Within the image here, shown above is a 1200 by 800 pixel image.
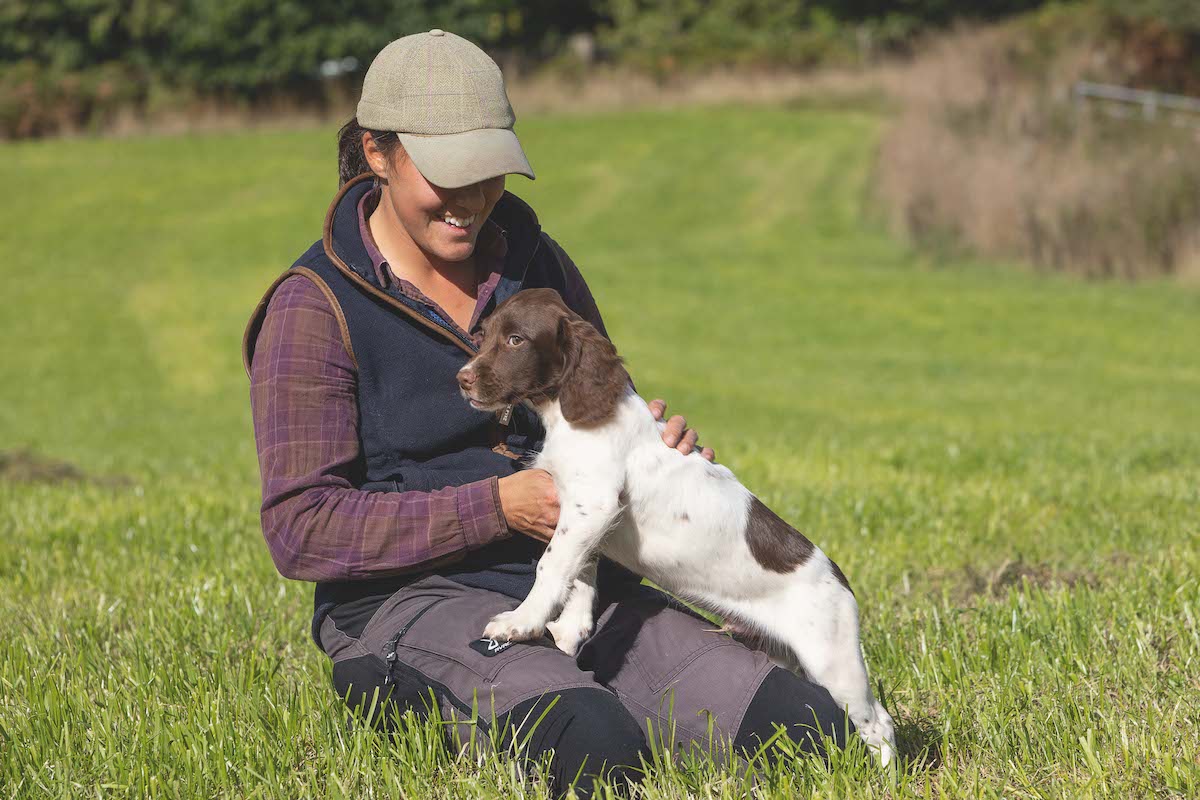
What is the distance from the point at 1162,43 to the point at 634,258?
16826 millimetres

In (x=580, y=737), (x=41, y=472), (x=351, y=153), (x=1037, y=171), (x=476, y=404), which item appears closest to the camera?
(x=580, y=737)

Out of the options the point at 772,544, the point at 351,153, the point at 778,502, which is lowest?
the point at 778,502

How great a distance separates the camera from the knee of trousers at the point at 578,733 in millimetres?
3389

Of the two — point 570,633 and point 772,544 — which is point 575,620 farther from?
point 772,544

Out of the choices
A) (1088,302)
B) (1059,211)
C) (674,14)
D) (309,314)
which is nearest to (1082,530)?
(309,314)

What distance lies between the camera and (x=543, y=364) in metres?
3.64

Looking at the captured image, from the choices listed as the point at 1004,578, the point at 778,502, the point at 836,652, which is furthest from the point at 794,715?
the point at 778,502

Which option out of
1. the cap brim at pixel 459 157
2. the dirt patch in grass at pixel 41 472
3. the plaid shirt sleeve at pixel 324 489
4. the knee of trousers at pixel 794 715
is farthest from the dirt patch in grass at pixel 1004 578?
the dirt patch in grass at pixel 41 472

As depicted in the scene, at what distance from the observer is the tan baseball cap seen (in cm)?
367

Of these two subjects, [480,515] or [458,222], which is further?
[458,222]

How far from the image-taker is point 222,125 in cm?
4244

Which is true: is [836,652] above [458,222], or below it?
below

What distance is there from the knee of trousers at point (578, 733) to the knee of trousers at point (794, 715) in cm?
35

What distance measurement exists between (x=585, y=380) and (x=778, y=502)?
13.2 feet
